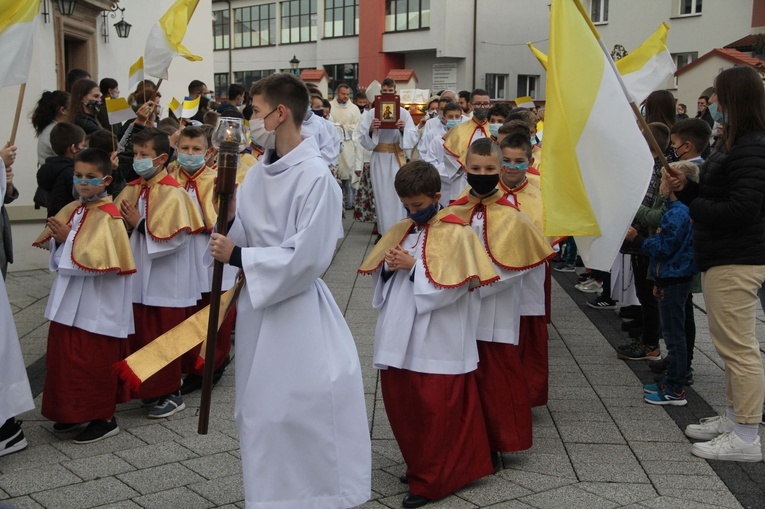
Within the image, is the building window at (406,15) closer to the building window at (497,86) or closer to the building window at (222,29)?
the building window at (497,86)

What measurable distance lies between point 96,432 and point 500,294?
2558 mm

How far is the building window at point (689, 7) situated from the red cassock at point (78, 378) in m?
32.6

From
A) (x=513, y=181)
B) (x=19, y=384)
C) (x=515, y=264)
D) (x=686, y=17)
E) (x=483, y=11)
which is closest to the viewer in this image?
(x=515, y=264)

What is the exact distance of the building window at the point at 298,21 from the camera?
47656 millimetres

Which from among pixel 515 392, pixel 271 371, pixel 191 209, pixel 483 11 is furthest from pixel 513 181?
pixel 483 11

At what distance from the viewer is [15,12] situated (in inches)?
206

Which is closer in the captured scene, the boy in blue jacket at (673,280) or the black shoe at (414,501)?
the black shoe at (414,501)

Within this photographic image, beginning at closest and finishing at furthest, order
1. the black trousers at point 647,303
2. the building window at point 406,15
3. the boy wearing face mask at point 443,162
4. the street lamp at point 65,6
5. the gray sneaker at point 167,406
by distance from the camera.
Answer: the gray sneaker at point 167,406, the black trousers at point 647,303, the boy wearing face mask at point 443,162, the street lamp at point 65,6, the building window at point 406,15

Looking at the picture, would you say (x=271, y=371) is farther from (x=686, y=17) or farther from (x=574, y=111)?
(x=686, y=17)

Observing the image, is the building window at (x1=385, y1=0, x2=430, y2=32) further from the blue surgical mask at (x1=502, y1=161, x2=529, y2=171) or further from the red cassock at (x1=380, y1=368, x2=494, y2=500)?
the red cassock at (x1=380, y1=368, x2=494, y2=500)

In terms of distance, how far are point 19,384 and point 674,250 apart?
13.7 feet

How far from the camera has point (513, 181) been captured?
570 cm

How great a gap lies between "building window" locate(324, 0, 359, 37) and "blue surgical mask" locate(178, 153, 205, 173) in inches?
1566

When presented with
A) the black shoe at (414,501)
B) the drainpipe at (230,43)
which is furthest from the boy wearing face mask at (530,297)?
the drainpipe at (230,43)
